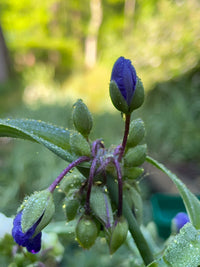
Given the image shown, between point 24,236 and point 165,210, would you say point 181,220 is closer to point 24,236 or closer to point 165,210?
point 24,236

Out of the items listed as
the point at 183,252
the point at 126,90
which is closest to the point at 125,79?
the point at 126,90

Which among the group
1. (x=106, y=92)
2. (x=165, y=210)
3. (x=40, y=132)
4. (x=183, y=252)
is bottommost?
(x=183, y=252)

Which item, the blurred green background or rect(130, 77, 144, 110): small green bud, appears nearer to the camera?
rect(130, 77, 144, 110): small green bud

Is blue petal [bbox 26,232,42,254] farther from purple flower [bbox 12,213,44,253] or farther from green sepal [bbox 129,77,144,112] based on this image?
green sepal [bbox 129,77,144,112]

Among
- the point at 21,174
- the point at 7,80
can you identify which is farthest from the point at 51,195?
the point at 7,80

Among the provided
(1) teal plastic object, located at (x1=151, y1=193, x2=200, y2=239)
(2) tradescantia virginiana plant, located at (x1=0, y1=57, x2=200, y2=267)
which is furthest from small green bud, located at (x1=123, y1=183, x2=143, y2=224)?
(1) teal plastic object, located at (x1=151, y1=193, x2=200, y2=239)

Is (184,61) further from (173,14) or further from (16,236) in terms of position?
(16,236)

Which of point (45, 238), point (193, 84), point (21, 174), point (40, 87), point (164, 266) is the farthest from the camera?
point (40, 87)
